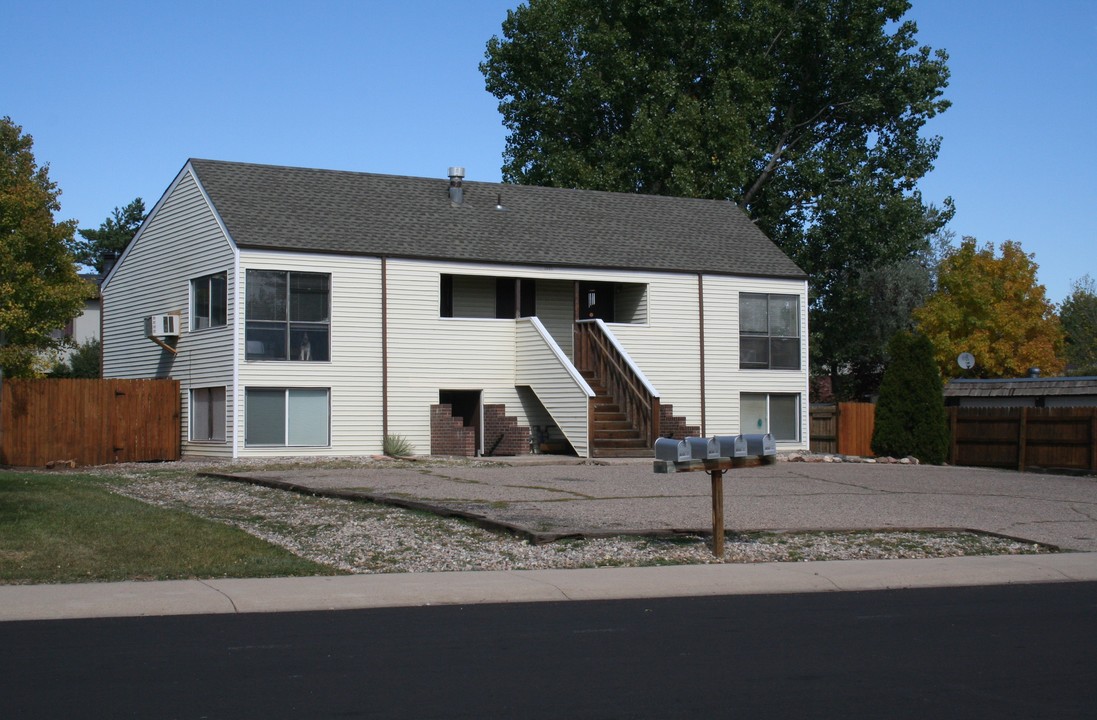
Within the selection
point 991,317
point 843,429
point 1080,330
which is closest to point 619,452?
point 843,429

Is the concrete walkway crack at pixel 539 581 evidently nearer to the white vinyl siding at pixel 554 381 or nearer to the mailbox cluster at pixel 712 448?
the mailbox cluster at pixel 712 448

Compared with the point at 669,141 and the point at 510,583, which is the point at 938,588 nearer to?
the point at 510,583

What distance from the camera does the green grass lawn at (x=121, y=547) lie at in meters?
12.0

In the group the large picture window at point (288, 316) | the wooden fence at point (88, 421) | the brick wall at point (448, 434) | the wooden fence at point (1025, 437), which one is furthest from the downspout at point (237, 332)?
the wooden fence at point (1025, 437)

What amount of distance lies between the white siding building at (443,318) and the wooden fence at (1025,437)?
4.76m

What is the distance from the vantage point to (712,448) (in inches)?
508

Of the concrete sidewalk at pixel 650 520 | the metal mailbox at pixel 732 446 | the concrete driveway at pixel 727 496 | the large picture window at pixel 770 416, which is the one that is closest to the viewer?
the concrete sidewalk at pixel 650 520

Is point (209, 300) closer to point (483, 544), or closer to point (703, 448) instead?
point (483, 544)

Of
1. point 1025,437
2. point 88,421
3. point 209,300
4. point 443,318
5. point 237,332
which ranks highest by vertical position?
point 209,300

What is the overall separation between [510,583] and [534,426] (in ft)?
66.0

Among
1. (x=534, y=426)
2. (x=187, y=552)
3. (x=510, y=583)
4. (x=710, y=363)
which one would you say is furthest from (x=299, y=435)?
(x=510, y=583)

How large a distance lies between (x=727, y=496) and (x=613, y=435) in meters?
9.84

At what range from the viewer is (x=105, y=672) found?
7.85m

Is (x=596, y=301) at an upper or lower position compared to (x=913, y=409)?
upper
